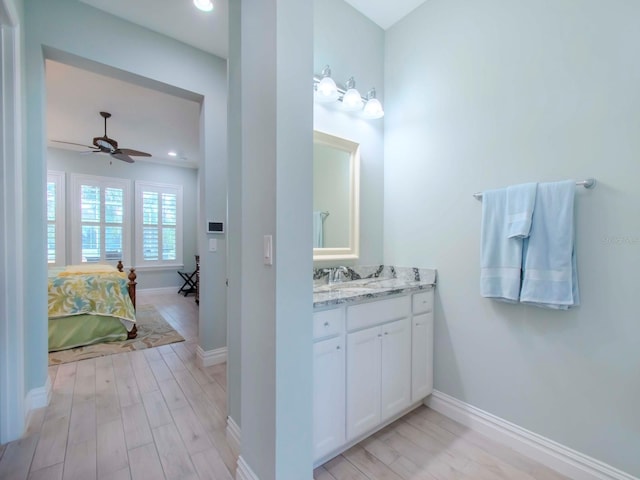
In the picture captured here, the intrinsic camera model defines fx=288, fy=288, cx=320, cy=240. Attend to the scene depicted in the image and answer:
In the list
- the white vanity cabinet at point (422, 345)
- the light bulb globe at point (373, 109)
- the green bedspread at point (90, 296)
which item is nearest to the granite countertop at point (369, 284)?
the white vanity cabinet at point (422, 345)

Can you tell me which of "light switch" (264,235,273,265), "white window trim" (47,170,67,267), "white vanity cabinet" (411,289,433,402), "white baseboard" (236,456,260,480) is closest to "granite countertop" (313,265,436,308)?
"white vanity cabinet" (411,289,433,402)

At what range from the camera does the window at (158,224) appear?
595 centimetres

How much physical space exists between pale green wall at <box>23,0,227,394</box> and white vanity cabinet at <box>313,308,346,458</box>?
1.72m

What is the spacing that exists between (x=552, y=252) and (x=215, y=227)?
2560 millimetres

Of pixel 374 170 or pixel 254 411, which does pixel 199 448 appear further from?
pixel 374 170

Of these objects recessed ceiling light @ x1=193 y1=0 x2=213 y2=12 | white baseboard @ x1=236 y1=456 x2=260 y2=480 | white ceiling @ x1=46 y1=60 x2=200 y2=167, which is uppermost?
recessed ceiling light @ x1=193 y1=0 x2=213 y2=12

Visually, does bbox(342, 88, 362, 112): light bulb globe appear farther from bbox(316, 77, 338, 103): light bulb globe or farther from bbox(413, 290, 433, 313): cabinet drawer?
bbox(413, 290, 433, 313): cabinet drawer

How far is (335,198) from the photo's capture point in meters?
2.17

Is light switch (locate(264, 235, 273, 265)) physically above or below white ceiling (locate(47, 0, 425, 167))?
below

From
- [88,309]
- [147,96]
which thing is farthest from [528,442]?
[147,96]

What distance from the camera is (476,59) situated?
186cm

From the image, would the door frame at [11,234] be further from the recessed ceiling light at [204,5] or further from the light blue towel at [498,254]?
the light blue towel at [498,254]

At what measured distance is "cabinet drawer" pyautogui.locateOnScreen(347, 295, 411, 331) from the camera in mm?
1531

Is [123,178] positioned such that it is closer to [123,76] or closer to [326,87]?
[123,76]
